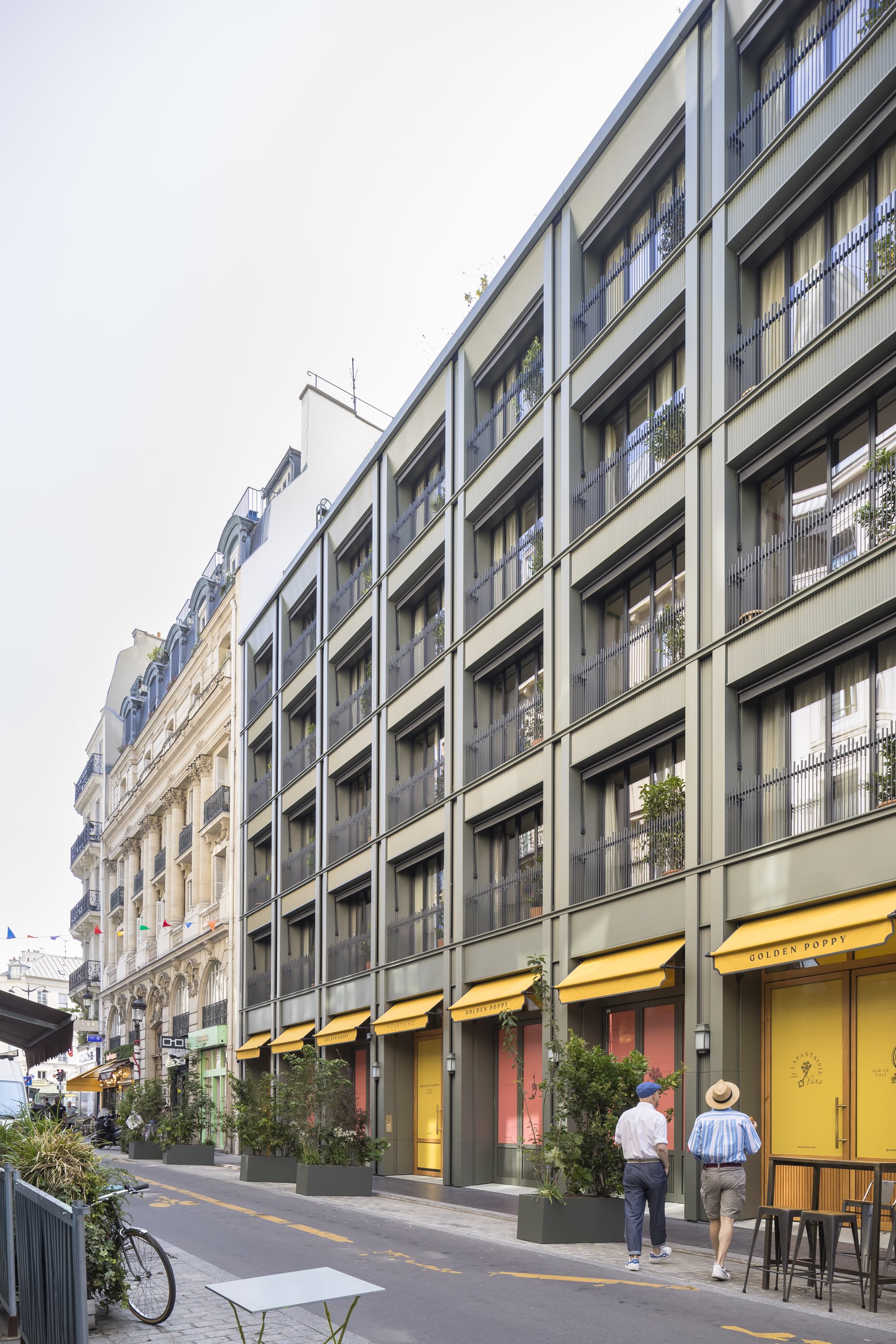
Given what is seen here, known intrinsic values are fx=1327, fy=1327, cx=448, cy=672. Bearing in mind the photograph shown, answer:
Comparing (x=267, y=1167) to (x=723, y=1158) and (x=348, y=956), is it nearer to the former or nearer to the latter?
(x=348, y=956)

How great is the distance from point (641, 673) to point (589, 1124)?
25.6 feet

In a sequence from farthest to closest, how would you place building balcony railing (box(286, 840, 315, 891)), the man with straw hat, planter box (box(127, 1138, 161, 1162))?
building balcony railing (box(286, 840, 315, 891)) < planter box (box(127, 1138, 161, 1162)) < the man with straw hat

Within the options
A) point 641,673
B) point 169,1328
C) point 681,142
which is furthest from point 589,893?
point 169,1328

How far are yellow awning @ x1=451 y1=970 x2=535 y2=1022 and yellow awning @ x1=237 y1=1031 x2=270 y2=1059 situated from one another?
15847 mm

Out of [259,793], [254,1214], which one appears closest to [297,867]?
[259,793]

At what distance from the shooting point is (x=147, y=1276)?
8883mm

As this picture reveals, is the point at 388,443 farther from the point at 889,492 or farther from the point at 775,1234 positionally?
the point at 775,1234

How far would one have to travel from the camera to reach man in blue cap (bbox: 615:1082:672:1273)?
40.4 ft

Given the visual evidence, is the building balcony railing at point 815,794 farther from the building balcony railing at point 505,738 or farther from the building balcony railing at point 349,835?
the building balcony railing at point 349,835

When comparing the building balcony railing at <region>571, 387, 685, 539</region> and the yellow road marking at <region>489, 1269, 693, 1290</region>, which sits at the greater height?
the building balcony railing at <region>571, 387, 685, 539</region>

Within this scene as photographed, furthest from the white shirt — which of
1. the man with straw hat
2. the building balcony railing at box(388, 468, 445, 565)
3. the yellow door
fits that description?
the building balcony railing at box(388, 468, 445, 565)

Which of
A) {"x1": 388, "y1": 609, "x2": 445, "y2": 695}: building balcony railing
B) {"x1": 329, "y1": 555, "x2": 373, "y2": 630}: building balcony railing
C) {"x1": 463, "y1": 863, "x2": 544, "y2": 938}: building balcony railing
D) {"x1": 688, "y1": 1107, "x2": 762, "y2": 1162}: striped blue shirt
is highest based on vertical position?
{"x1": 329, "y1": 555, "x2": 373, "y2": 630}: building balcony railing

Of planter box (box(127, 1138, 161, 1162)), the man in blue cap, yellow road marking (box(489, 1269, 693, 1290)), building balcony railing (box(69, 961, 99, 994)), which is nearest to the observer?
yellow road marking (box(489, 1269, 693, 1290))

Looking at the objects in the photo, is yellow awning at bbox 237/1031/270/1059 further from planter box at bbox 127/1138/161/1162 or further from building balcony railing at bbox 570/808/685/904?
building balcony railing at bbox 570/808/685/904
